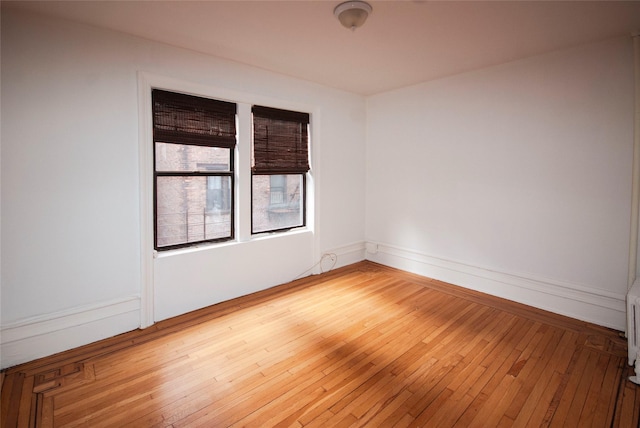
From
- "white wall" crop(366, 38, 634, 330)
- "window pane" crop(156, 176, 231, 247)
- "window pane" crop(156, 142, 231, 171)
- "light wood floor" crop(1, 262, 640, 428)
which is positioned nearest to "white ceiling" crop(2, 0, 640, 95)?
"white wall" crop(366, 38, 634, 330)

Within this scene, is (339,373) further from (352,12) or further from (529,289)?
(352,12)

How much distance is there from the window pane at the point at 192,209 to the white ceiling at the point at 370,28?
4.41ft

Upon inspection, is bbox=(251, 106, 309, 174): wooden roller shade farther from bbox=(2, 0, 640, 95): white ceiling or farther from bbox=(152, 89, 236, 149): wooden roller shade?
bbox=(2, 0, 640, 95): white ceiling

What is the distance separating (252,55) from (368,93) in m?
2.12

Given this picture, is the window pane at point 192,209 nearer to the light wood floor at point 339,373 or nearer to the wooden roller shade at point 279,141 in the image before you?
the wooden roller shade at point 279,141

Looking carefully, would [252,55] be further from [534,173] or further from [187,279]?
[534,173]

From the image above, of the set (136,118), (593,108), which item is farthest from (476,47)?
(136,118)

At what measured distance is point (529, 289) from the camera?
3.63 m

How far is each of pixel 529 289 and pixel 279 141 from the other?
3358 millimetres

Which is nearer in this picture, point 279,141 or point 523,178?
point 523,178

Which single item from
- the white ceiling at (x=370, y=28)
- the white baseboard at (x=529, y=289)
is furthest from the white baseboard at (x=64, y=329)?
the white baseboard at (x=529, y=289)

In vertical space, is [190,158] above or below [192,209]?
above

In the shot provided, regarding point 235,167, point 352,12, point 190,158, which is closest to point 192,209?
point 190,158

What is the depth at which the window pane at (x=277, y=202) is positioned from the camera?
162 inches
